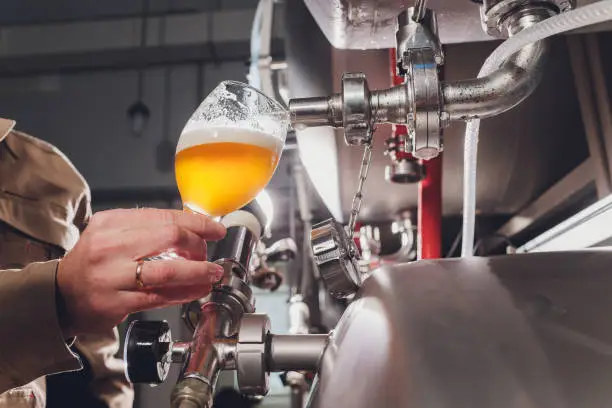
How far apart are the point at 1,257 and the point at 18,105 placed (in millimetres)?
2095

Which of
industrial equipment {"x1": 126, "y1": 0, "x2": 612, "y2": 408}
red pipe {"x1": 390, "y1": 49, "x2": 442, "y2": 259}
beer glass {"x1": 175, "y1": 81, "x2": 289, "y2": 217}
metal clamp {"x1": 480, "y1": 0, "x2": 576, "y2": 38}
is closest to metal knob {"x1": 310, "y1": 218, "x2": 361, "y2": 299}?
industrial equipment {"x1": 126, "y1": 0, "x2": 612, "y2": 408}

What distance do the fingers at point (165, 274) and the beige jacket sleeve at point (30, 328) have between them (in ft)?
0.28

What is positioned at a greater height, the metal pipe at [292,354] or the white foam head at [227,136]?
the white foam head at [227,136]

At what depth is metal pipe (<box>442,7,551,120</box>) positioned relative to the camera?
349mm

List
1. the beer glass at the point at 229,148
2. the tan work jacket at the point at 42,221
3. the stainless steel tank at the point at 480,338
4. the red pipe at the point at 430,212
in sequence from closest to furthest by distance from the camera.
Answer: the stainless steel tank at the point at 480,338, the beer glass at the point at 229,148, the red pipe at the point at 430,212, the tan work jacket at the point at 42,221

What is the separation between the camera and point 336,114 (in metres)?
0.37

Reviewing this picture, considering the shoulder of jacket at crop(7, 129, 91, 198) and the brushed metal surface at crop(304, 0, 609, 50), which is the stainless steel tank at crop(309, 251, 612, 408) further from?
the shoulder of jacket at crop(7, 129, 91, 198)

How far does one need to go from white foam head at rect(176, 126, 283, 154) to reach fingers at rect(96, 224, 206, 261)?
0.42 ft

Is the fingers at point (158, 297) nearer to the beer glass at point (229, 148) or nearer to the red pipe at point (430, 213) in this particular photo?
the beer glass at point (229, 148)

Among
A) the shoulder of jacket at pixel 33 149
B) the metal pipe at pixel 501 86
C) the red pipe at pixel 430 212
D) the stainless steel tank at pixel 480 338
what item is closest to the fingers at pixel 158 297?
the stainless steel tank at pixel 480 338

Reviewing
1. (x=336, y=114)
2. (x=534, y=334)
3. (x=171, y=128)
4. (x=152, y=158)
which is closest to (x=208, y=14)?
(x=171, y=128)

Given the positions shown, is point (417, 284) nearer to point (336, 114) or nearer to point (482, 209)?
point (336, 114)

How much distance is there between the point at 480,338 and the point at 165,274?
0.67 feet

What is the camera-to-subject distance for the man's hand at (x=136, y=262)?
0.34 m
